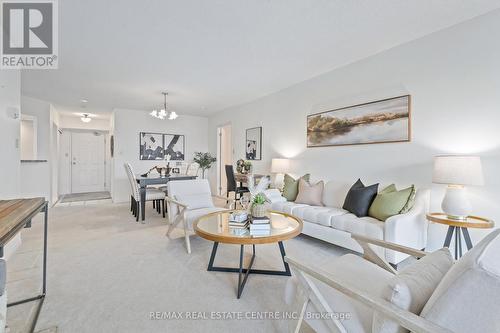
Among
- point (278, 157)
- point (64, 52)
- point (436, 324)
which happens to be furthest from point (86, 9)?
point (278, 157)

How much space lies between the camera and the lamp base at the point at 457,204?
2.12 metres

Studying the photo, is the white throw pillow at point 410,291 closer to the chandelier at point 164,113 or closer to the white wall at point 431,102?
the white wall at point 431,102

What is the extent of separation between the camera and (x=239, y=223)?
7.03ft

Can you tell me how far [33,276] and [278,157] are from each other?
387 centimetres

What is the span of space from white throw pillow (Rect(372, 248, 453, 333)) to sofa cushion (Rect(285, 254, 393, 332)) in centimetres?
7

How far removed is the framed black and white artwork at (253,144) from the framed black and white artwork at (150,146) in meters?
2.69

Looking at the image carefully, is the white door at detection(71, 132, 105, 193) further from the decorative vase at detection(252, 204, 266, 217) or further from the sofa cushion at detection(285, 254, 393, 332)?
the sofa cushion at detection(285, 254, 393, 332)

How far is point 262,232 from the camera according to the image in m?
1.95

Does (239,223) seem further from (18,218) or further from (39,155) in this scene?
(39,155)

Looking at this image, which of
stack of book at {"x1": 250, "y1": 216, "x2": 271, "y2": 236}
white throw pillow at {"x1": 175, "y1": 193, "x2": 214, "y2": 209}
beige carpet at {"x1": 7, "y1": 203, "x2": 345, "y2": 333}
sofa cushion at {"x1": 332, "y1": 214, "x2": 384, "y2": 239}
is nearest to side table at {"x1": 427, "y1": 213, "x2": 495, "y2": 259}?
sofa cushion at {"x1": 332, "y1": 214, "x2": 384, "y2": 239}

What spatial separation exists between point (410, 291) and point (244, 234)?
1.23 m

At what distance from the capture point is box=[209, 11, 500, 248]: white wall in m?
2.23

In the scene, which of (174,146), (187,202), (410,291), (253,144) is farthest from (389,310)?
(174,146)

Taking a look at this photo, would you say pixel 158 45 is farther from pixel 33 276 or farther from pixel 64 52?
pixel 33 276
